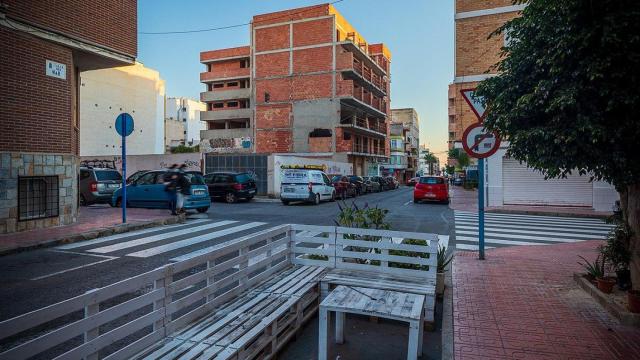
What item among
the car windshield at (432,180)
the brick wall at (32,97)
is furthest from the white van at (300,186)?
the brick wall at (32,97)

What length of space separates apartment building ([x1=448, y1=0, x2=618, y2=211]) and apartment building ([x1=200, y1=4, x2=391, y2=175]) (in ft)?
61.1

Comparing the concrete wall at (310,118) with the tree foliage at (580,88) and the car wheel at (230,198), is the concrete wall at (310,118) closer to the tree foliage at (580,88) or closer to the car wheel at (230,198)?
the car wheel at (230,198)

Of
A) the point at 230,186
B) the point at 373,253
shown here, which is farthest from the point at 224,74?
the point at 373,253

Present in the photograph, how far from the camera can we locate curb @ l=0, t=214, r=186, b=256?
27.4 feet

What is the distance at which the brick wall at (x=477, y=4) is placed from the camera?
2175 centimetres

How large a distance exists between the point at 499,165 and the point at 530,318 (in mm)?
16768

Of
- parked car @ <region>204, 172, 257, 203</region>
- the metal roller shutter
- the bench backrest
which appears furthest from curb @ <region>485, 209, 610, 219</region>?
the bench backrest

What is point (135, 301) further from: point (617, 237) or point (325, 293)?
point (617, 237)

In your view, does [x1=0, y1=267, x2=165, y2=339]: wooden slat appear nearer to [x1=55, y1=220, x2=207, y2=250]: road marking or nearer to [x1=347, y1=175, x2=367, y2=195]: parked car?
[x1=55, y1=220, x2=207, y2=250]: road marking

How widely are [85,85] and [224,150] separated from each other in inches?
670

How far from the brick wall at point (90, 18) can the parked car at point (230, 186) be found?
878 centimetres

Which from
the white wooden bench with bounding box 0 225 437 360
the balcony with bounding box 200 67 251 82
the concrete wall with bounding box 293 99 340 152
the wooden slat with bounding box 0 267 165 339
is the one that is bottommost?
the white wooden bench with bounding box 0 225 437 360

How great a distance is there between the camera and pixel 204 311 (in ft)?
12.8

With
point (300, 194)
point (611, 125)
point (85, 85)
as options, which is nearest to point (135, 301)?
point (611, 125)
